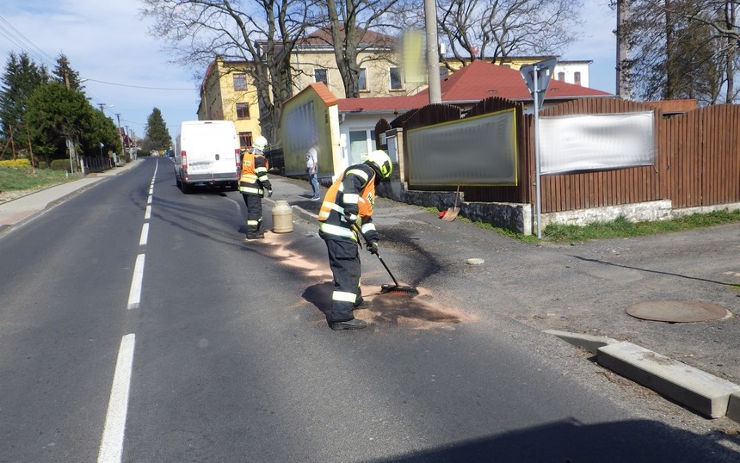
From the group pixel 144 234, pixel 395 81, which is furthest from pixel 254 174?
pixel 395 81

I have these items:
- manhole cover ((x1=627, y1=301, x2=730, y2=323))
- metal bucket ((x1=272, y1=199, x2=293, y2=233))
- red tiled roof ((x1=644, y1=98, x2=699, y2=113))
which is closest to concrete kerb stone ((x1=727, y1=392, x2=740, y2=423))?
manhole cover ((x1=627, y1=301, x2=730, y2=323))

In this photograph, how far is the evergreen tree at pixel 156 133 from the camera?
140000 millimetres

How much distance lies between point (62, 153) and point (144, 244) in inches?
1613

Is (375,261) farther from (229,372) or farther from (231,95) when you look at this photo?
(231,95)

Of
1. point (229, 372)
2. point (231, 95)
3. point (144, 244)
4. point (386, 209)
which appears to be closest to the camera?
point (229, 372)

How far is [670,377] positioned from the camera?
154 inches

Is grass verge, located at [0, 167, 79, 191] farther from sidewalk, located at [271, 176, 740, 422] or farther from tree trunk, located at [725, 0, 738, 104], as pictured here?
tree trunk, located at [725, 0, 738, 104]

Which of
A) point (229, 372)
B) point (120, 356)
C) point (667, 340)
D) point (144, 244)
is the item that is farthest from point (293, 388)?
point (144, 244)

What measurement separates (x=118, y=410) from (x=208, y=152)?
17788mm

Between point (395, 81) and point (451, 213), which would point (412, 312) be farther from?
point (395, 81)

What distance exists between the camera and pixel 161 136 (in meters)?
141

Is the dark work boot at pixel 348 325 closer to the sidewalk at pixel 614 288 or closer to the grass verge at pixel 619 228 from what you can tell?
the sidewalk at pixel 614 288

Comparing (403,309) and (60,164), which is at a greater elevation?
(60,164)

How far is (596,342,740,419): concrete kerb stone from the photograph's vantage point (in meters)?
3.59
